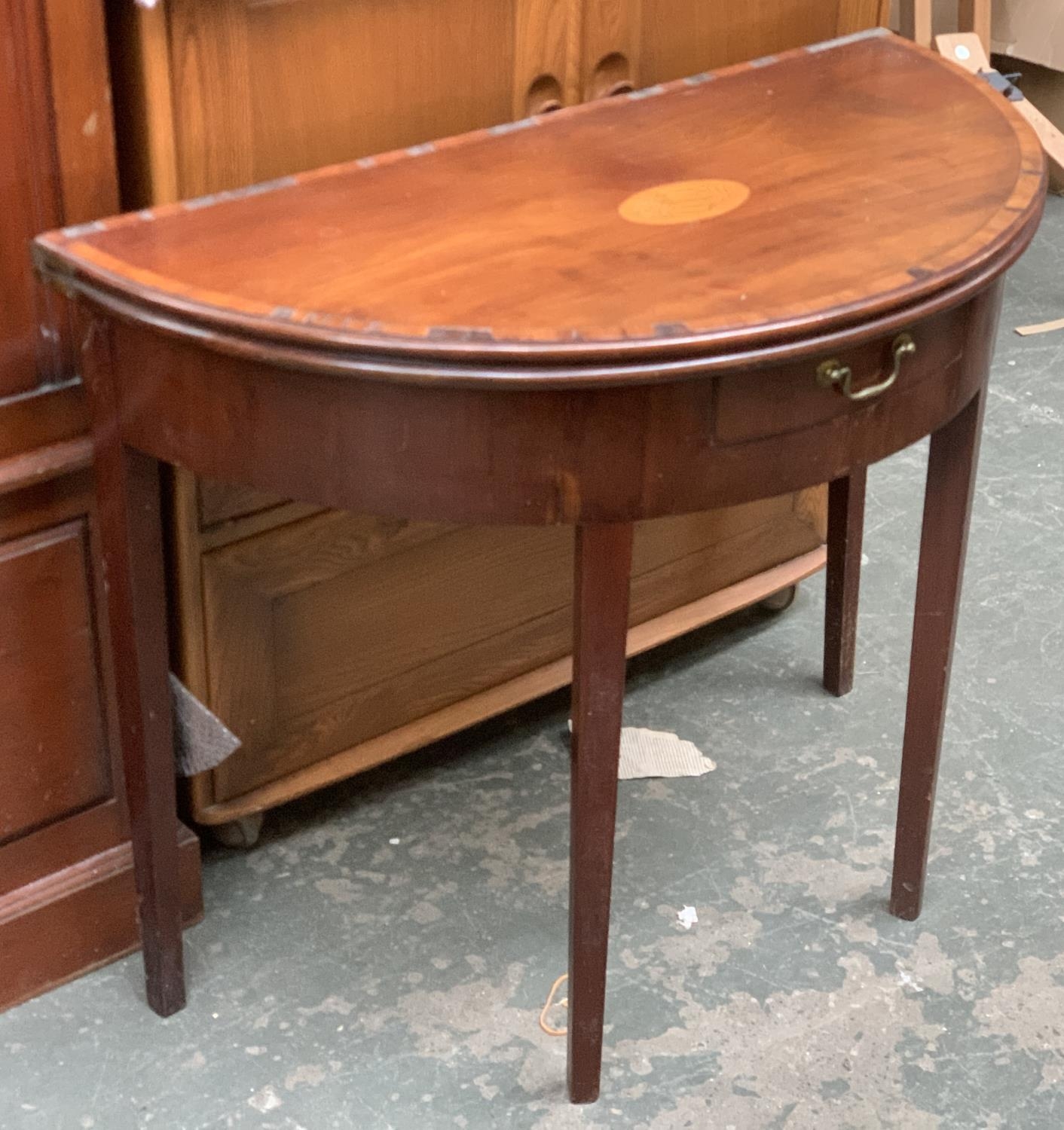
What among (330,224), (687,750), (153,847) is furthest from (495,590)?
(330,224)

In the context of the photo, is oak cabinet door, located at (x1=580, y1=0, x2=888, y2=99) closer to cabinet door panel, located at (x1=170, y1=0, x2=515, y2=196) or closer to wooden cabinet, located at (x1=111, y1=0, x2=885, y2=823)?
wooden cabinet, located at (x1=111, y1=0, x2=885, y2=823)

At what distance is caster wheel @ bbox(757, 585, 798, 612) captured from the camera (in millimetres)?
2566

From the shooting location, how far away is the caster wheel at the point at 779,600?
8.42ft

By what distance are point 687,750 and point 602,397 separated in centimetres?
105

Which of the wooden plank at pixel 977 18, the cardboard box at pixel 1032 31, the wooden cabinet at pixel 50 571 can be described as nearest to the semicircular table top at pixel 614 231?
the wooden cabinet at pixel 50 571

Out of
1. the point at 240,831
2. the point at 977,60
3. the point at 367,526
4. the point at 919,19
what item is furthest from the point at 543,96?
the point at 919,19

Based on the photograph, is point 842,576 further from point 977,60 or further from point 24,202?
point 977,60

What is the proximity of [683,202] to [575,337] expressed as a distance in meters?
0.34

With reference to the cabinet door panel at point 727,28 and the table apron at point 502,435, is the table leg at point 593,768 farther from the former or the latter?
the cabinet door panel at point 727,28

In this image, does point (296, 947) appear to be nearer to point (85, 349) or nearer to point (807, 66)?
point (85, 349)

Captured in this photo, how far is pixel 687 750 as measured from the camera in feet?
7.45

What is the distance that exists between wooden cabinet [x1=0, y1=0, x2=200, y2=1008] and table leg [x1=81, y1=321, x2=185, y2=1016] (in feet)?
0.21

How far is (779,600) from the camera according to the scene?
2574mm

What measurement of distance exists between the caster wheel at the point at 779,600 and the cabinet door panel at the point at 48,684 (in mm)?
1131
